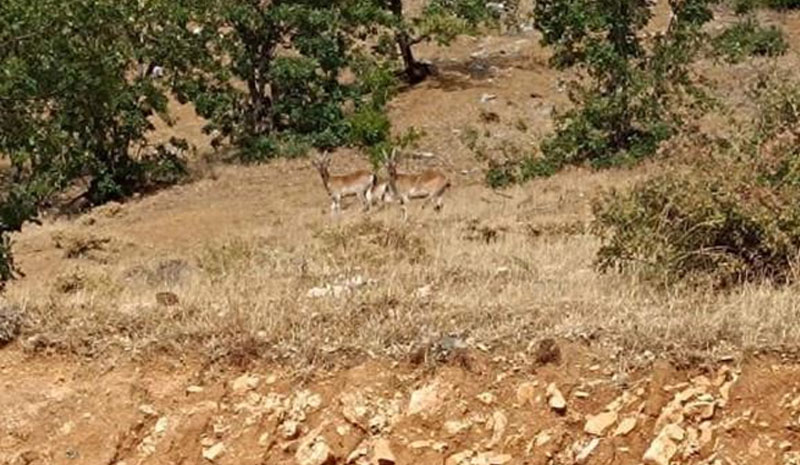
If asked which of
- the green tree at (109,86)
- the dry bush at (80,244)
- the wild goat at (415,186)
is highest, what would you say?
the green tree at (109,86)

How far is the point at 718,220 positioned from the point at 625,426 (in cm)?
233

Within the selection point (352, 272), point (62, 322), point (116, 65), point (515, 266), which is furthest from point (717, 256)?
point (116, 65)

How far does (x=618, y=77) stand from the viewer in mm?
22484

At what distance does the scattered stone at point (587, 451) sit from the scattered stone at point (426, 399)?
89 cm

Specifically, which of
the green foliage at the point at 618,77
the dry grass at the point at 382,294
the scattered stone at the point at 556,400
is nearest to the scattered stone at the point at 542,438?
the scattered stone at the point at 556,400

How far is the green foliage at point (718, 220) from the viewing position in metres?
8.36

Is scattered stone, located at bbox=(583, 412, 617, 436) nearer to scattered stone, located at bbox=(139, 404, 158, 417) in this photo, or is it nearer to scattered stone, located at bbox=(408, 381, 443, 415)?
scattered stone, located at bbox=(408, 381, 443, 415)

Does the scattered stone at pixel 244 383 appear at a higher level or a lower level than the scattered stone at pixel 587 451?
higher

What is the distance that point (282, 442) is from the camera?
7.10 m

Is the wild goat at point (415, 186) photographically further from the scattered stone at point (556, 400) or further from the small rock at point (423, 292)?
the scattered stone at point (556, 400)

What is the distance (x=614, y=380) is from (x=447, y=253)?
4.91 m

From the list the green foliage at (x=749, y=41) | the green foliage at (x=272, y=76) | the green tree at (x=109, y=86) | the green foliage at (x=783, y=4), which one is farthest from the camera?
the green foliage at (x=783, y=4)

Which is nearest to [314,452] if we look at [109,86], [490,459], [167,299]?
[490,459]

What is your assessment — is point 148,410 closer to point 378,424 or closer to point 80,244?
point 378,424
